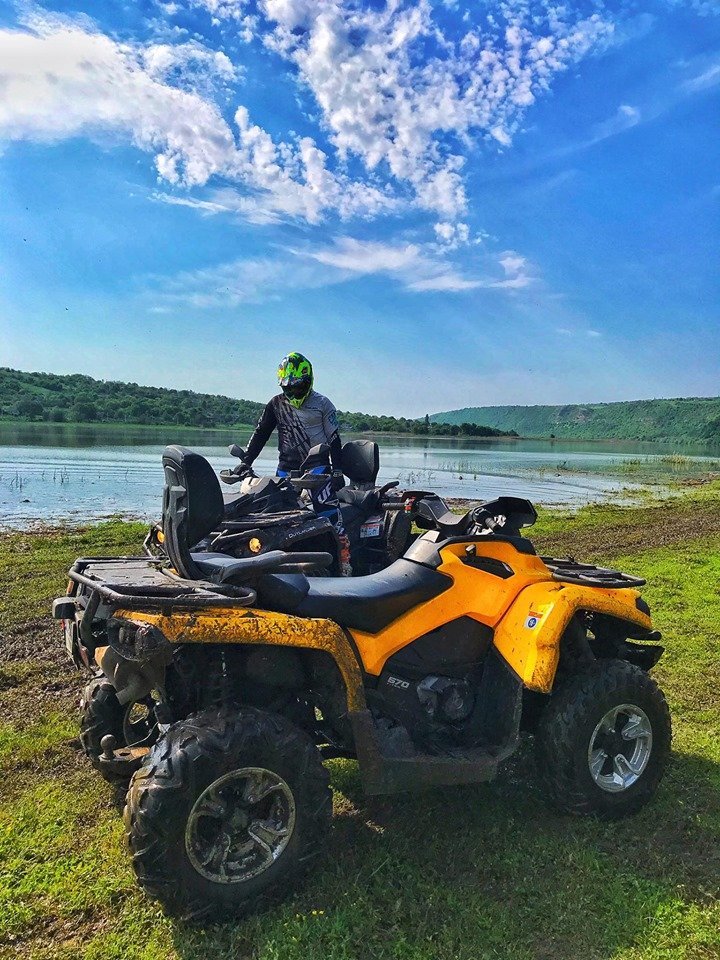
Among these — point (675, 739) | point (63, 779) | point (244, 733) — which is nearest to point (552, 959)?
point (244, 733)

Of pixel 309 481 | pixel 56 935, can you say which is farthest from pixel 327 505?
pixel 56 935

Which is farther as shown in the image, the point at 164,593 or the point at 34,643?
the point at 34,643

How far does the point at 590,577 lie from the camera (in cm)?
436

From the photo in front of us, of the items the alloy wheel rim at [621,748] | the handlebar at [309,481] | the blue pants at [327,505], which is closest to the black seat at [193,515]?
the alloy wheel rim at [621,748]

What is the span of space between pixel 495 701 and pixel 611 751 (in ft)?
2.64

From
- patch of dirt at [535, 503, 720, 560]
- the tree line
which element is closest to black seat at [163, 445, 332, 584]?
patch of dirt at [535, 503, 720, 560]

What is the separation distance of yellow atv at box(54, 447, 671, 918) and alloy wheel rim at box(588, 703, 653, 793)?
0.03ft

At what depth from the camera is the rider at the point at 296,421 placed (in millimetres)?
7195

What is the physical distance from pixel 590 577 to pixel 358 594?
1653 millimetres

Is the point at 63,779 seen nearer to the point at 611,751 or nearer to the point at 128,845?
the point at 128,845

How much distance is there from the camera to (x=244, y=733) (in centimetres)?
300

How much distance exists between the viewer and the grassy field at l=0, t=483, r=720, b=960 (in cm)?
293

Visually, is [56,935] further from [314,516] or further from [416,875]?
[314,516]

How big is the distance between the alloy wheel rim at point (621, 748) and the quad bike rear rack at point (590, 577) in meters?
0.71
